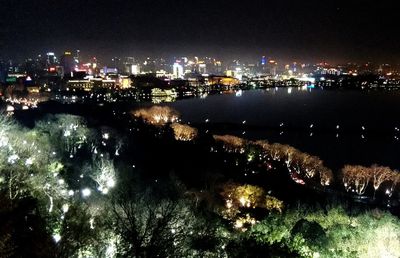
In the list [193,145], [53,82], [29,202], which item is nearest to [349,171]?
[193,145]

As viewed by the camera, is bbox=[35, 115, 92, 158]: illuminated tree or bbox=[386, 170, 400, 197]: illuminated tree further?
bbox=[35, 115, 92, 158]: illuminated tree

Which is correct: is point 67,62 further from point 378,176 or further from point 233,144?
point 378,176

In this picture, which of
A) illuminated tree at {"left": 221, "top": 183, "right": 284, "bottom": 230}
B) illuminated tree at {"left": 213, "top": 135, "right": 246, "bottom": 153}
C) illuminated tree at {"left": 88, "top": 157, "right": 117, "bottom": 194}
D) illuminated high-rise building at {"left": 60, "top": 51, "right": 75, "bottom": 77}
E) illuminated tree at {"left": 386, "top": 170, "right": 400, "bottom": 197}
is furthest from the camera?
illuminated high-rise building at {"left": 60, "top": 51, "right": 75, "bottom": 77}

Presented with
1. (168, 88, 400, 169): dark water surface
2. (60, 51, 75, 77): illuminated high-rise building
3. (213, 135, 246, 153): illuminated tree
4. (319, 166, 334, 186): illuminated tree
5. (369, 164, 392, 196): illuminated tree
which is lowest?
(168, 88, 400, 169): dark water surface

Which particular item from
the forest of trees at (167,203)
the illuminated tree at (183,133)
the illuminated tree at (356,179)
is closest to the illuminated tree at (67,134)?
the forest of trees at (167,203)

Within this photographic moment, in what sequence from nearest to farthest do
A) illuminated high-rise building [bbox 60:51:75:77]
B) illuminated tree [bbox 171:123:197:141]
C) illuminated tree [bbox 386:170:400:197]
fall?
illuminated tree [bbox 386:170:400:197] → illuminated tree [bbox 171:123:197:141] → illuminated high-rise building [bbox 60:51:75:77]

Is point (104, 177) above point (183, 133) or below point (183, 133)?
above

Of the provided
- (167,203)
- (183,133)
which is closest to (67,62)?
(183,133)

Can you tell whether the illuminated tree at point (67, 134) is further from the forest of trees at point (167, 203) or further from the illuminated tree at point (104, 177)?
the illuminated tree at point (104, 177)

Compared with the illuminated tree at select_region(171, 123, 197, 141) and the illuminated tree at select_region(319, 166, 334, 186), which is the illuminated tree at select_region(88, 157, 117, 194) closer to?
the illuminated tree at select_region(319, 166, 334, 186)

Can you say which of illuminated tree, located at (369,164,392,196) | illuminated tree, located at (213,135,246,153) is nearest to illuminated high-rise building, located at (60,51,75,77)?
illuminated tree, located at (213,135,246,153)

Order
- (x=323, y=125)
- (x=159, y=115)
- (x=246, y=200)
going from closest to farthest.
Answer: (x=246, y=200)
(x=159, y=115)
(x=323, y=125)

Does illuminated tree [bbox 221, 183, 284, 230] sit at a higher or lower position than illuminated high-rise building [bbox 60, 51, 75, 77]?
lower
